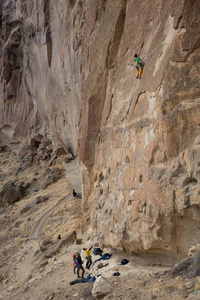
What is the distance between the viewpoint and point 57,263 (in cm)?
1025

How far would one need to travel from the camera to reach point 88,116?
1148cm

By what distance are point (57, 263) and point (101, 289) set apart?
5123 millimetres

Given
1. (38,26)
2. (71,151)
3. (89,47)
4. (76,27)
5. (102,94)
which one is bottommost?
(71,151)

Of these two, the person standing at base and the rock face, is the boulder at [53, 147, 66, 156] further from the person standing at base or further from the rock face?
the person standing at base

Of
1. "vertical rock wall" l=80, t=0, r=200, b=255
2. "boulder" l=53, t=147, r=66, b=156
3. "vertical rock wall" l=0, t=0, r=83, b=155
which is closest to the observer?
"vertical rock wall" l=80, t=0, r=200, b=255

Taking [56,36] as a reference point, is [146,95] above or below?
below

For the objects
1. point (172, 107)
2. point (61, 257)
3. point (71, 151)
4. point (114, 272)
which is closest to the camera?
point (172, 107)

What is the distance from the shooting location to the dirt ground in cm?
519

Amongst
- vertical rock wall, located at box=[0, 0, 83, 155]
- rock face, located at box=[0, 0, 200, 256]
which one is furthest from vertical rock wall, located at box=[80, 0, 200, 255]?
vertical rock wall, located at box=[0, 0, 83, 155]

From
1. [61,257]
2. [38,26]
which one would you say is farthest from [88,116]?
[38,26]

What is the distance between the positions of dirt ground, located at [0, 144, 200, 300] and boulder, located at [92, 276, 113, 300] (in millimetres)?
76

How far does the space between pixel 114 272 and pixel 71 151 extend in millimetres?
22002

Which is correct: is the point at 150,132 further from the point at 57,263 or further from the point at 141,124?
the point at 57,263

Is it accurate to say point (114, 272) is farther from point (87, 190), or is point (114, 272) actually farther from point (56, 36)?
point (56, 36)
